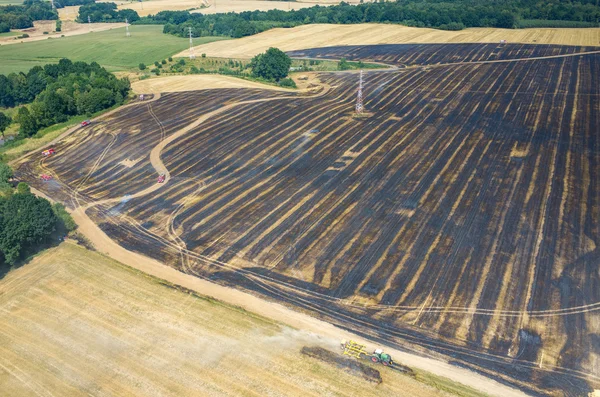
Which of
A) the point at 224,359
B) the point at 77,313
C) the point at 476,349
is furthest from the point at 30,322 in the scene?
the point at 476,349

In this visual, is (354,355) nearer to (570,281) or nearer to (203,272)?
(203,272)

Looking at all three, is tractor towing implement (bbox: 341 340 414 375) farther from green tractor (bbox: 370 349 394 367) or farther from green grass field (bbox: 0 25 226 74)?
green grass field (bbox: 0 25 226 74)

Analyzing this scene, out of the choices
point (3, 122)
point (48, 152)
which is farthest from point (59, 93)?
point (48, 152)

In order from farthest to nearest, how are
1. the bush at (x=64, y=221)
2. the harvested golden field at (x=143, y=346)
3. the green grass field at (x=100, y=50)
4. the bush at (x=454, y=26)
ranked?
the bush at (x=454, y=26), the green grass field at (x=100, y=50), the bush at (x=64, y=221), the harvested golden field at (x=143, y=346)

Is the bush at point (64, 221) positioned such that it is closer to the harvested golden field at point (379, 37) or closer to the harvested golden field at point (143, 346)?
the harvested golden field at point (143, 346)

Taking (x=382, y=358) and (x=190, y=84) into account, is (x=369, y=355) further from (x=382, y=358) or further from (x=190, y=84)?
(x=190, y=84)

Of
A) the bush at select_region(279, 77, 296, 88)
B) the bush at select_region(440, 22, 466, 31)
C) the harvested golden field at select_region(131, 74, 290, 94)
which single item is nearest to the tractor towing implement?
the harvested golden field at select_region(131, 74, 290, 94)

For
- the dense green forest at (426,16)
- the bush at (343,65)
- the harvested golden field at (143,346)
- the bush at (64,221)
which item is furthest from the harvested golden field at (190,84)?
the harvested golden field at (143,346)
